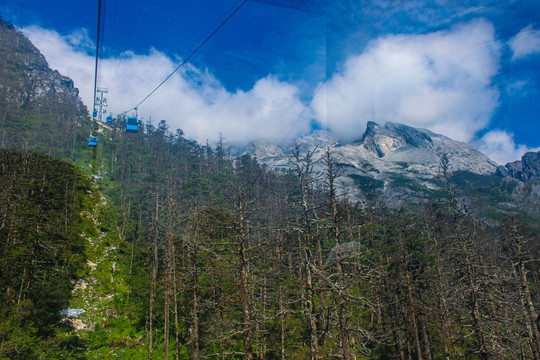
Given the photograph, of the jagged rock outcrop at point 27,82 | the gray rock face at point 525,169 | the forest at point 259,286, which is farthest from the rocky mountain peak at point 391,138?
the jagged rock outcrop at point 27,82

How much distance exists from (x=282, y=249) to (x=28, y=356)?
79.0 ft

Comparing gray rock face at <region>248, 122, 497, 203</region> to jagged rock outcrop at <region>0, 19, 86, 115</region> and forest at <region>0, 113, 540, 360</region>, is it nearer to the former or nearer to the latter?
jagged rock outcrop at <region>0, 19, 86, 115</region>

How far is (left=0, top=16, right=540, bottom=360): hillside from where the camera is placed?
1123 cm

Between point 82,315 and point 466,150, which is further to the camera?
point 466,150

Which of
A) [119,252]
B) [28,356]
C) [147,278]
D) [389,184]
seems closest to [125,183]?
[119,252]

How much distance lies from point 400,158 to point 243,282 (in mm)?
171897

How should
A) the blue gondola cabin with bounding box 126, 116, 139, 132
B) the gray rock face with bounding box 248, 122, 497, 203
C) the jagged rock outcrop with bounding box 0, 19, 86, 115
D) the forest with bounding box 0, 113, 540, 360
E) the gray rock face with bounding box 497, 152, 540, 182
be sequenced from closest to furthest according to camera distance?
the forest with bounding box 0, 113, 540, 360 → the blue gondola cabin with bounding box 126, 116, 139, 132 → the jagged rock outcrop with bounding box 0, 19, 86, 115 → the gray rock face with bounding box 248, 122, 497, 203 → the gray rock face with bounding box 497, 152, 540, 182

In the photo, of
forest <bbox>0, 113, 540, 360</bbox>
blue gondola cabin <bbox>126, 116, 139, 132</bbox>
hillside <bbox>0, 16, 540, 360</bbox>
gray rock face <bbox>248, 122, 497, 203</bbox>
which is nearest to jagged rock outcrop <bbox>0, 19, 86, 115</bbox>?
hillside <bbox>0, 16, 540, 360</bbox>

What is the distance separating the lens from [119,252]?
35.4 m

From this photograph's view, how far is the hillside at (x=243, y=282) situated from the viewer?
11.2 meters

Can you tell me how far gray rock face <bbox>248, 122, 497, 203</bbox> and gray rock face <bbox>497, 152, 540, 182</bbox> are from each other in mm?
10946

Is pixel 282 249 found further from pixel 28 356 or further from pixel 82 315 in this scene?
pixel 28 356

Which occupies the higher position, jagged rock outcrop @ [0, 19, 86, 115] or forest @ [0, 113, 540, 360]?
jagged rock outcrop @ [0, 19, 86, 115]

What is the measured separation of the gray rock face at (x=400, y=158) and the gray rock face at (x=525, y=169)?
1095cm
